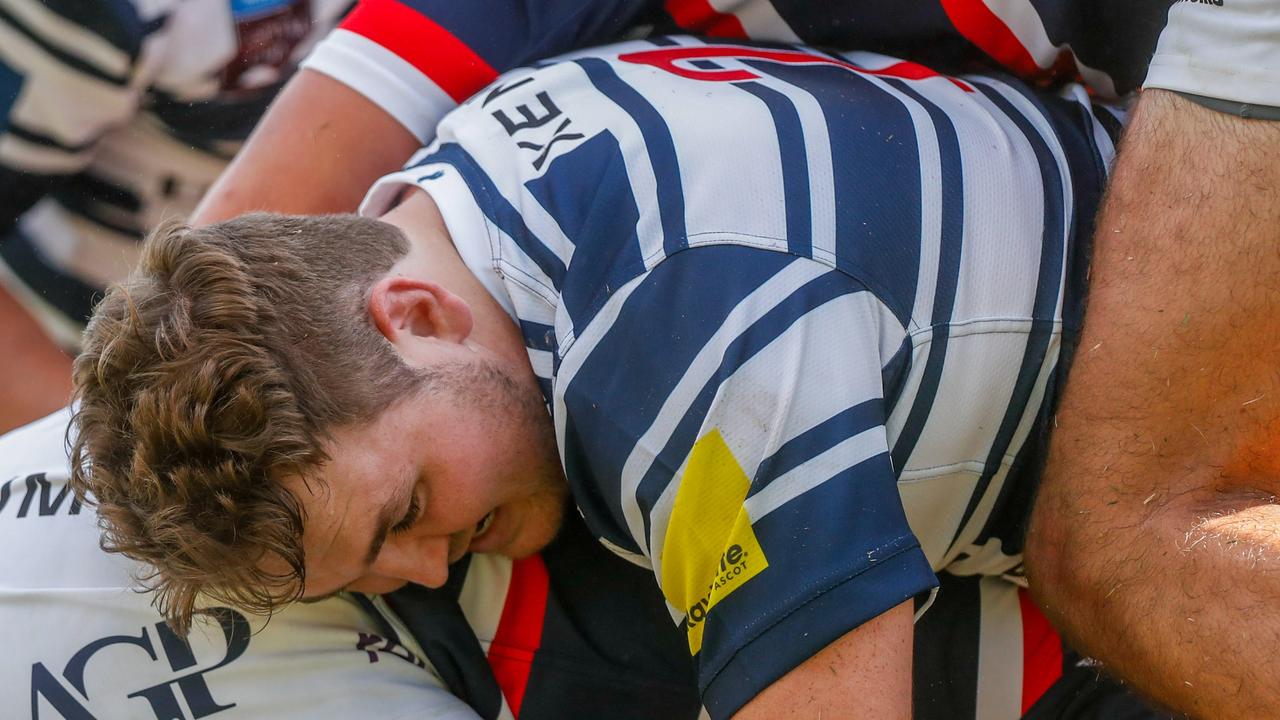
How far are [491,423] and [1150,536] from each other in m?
0.52

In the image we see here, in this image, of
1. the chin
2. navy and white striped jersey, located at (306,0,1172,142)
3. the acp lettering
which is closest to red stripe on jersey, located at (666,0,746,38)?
navy and white striped jersey, located at (306,0,1172,142)

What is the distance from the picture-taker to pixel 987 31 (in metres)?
1.16

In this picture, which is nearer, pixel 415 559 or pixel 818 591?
pixel 818 591

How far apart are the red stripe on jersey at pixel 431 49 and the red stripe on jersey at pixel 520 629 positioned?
1.61ft

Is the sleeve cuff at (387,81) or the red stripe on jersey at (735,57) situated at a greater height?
the red stripe on jersey at (735,57)

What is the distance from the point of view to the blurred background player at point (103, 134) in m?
1.63

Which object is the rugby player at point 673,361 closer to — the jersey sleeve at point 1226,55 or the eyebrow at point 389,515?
the eyebrow at point 389,515

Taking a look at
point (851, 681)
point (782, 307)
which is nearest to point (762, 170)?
point (782, 307)

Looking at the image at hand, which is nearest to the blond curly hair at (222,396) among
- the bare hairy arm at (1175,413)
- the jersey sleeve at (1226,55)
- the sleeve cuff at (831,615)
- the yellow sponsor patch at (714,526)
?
the yellow sponsor patch at (714,526)

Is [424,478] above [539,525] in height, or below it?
above

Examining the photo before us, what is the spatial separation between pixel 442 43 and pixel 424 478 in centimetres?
51

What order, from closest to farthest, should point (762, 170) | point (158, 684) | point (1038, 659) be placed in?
point (762, 170) → point (158, 684) → point (1038, 659)

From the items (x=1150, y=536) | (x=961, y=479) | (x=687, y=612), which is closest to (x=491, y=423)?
(x=687, y=612)

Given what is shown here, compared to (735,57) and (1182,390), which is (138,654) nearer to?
(735,57)
